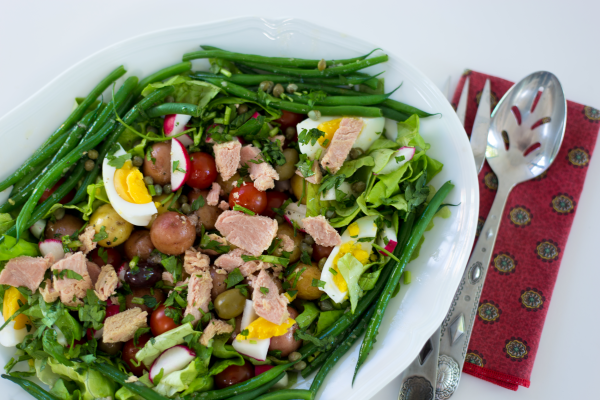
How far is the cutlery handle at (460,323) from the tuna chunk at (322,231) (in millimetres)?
964

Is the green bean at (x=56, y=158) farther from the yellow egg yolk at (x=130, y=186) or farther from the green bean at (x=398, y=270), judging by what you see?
the green bean at (x=398, y=270)

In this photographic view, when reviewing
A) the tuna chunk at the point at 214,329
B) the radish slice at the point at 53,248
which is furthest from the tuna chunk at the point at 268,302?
the radish slice at the point at 53,248

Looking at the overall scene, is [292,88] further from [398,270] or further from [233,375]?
[233,375]

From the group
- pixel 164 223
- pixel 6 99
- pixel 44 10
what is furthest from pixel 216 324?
pixel 44 10

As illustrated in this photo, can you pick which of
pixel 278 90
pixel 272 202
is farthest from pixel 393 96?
pixel 272 202

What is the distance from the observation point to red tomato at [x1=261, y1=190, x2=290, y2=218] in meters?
2.46

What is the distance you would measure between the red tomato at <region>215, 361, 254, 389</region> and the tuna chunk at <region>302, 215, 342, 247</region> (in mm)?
894

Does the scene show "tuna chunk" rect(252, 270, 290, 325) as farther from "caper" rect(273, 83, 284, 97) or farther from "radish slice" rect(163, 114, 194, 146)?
"caper" rect(273, 83, 284, 97)

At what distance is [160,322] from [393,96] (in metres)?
2.04

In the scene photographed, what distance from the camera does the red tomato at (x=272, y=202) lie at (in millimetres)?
2457

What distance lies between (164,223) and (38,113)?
1088 millimetres

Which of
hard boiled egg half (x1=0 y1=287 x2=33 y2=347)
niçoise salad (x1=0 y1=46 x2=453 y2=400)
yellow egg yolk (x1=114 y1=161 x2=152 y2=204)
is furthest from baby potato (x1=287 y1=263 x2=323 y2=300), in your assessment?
hard boiled egg half (x1=0 y1=287 x2=33 y2=347)

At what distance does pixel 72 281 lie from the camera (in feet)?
7.11

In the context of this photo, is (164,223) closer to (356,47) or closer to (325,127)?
(325,127)
